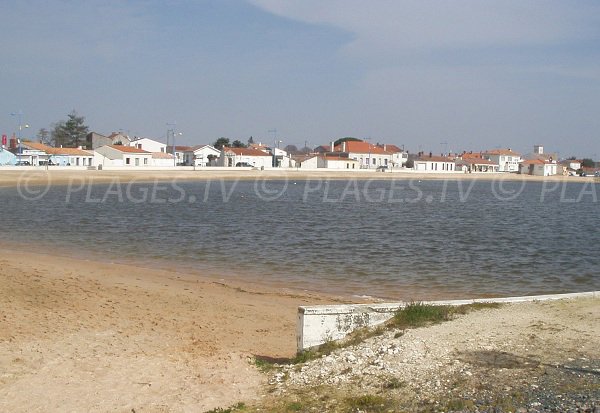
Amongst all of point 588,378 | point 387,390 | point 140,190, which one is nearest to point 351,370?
point 387,390

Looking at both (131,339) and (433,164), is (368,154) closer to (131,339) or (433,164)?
(433,164)

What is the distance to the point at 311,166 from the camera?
133500mm

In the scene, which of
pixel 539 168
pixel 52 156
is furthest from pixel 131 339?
pixel 539 168

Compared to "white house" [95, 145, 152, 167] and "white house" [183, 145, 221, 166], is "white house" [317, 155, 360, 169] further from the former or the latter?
"white house" [95, 145, 152, 167]

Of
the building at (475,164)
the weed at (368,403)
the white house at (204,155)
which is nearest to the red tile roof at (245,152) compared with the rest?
the white house at (204,155)

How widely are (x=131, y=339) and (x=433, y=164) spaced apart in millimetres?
149029

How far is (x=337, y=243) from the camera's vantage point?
27.3 metres

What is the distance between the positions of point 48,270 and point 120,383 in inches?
401

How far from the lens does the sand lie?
26.5 ft

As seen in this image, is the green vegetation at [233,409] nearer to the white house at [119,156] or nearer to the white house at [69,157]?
the white house at [69,157]

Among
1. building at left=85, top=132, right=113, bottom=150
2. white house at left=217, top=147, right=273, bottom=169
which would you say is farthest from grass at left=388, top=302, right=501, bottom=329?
building at left=85, top=132, right=113, bottom=150

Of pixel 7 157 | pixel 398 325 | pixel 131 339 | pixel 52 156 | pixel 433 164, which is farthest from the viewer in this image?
pixel 433 164

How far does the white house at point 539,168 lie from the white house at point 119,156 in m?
97.3

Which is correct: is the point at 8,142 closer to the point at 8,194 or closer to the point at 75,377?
the point at 8,194
